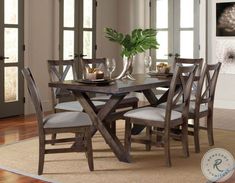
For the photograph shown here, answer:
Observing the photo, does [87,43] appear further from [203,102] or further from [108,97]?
[203,102]

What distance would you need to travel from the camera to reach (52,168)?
3910 mm

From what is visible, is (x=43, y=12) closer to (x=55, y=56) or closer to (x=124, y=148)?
(x=55, y=56)

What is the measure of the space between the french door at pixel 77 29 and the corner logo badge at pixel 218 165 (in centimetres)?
541

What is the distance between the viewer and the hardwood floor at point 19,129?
3.63 meters

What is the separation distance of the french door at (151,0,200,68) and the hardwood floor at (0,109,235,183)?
147cm

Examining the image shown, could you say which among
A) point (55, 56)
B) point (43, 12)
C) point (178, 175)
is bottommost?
point (178, 175)

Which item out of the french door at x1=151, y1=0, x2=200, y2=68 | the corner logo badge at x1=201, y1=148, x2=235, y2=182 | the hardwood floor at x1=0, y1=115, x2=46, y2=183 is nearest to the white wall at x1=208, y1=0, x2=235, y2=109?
the french door at x1=151, y1=0, x2=200, y2=68

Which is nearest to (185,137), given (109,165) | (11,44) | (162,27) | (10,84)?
(109,165)

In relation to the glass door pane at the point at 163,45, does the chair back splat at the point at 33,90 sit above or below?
below

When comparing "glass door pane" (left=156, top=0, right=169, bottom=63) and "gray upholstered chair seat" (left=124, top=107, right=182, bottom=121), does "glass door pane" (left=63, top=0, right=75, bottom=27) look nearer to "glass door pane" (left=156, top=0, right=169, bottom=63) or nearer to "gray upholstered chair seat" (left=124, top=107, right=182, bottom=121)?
"glass door pane" (left=156, top=0, right=169, bottom=63)

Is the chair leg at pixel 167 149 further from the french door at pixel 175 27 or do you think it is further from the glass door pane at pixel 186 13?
the glass door pane at pixel 186 13

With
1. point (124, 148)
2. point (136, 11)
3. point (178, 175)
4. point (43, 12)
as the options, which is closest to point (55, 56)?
point (43, 12)

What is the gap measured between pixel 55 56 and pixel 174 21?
2.49 meters

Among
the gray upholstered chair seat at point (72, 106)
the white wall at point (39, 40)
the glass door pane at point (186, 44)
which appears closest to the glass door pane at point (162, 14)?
the glass door pane at point (186, 44)
